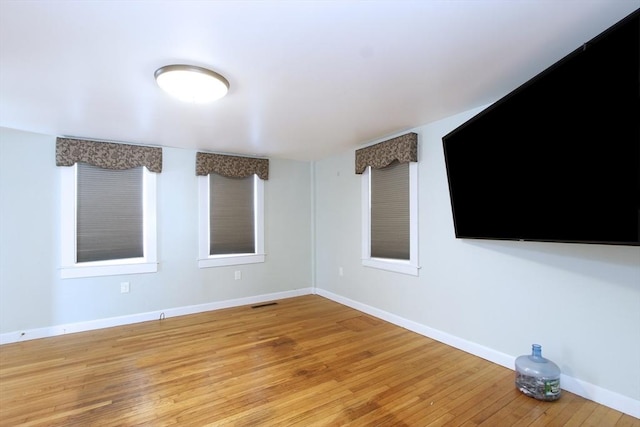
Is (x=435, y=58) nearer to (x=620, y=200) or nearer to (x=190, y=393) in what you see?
(x=620, y=200)

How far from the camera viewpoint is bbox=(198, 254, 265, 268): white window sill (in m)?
4.29

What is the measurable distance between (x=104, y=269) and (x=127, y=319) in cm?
69

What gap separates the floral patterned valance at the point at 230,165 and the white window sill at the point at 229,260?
3.97ft

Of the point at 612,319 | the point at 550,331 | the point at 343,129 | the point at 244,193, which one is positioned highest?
the point at 343,129

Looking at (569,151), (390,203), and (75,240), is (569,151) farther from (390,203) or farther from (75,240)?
(75,240)

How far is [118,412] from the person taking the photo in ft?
6.64

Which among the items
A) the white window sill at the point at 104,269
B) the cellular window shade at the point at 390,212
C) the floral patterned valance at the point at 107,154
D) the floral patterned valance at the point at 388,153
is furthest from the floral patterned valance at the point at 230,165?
the cellular window shade at the point at 390,212

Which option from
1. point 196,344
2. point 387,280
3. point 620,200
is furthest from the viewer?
point 387,280

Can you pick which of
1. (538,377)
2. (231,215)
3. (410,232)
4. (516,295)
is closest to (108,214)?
(231,215)

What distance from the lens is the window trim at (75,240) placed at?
3.49m

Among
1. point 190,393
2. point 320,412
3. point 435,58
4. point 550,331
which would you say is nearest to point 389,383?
point 320,412

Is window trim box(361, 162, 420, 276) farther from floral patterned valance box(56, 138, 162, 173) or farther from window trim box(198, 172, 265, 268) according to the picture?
floral patterned valance box(56, 138, 162, 173)

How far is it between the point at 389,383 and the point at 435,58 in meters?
2.39

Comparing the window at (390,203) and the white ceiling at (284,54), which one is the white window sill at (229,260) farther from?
the white ceiling at (284,54)
